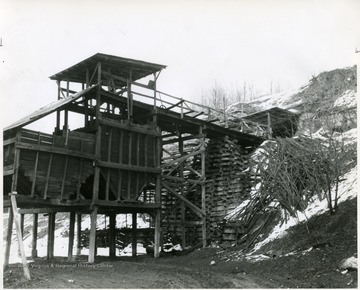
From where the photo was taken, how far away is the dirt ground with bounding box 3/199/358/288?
11.9 m

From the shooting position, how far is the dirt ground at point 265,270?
11.9 meters

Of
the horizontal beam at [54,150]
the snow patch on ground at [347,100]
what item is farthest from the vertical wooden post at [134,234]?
the snow patch on ground at [347,100]

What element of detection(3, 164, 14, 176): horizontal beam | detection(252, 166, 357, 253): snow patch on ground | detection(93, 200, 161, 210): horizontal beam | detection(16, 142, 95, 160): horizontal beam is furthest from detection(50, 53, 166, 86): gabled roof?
detection(252, 166, 357, 253): snow patch on ground

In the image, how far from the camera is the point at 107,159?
1841cm

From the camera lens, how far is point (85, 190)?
68.8ft

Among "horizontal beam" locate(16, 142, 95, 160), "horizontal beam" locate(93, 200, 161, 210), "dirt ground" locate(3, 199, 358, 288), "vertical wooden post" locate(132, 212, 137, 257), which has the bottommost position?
"dirt ground" locate(3, 199, 358, 288)

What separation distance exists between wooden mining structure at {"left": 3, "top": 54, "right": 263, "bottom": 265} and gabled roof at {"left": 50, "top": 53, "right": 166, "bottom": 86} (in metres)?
0.04

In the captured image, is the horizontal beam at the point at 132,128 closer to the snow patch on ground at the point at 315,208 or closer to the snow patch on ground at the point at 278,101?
the snow patch on ground at the point at 315,208

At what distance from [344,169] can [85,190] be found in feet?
38.4

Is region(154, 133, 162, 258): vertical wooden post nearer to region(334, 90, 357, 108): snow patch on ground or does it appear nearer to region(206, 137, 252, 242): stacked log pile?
region(206, 137, 252, 242): stacked log pile

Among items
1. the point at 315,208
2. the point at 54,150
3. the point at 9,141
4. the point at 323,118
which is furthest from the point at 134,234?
the point at 323,118

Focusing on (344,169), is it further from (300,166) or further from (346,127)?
(346,127)

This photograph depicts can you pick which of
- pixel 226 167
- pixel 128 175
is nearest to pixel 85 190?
pixel 128 175

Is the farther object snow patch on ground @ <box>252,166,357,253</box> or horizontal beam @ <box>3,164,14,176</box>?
snow patch on ground @ <box>252,166,357,253</box>
